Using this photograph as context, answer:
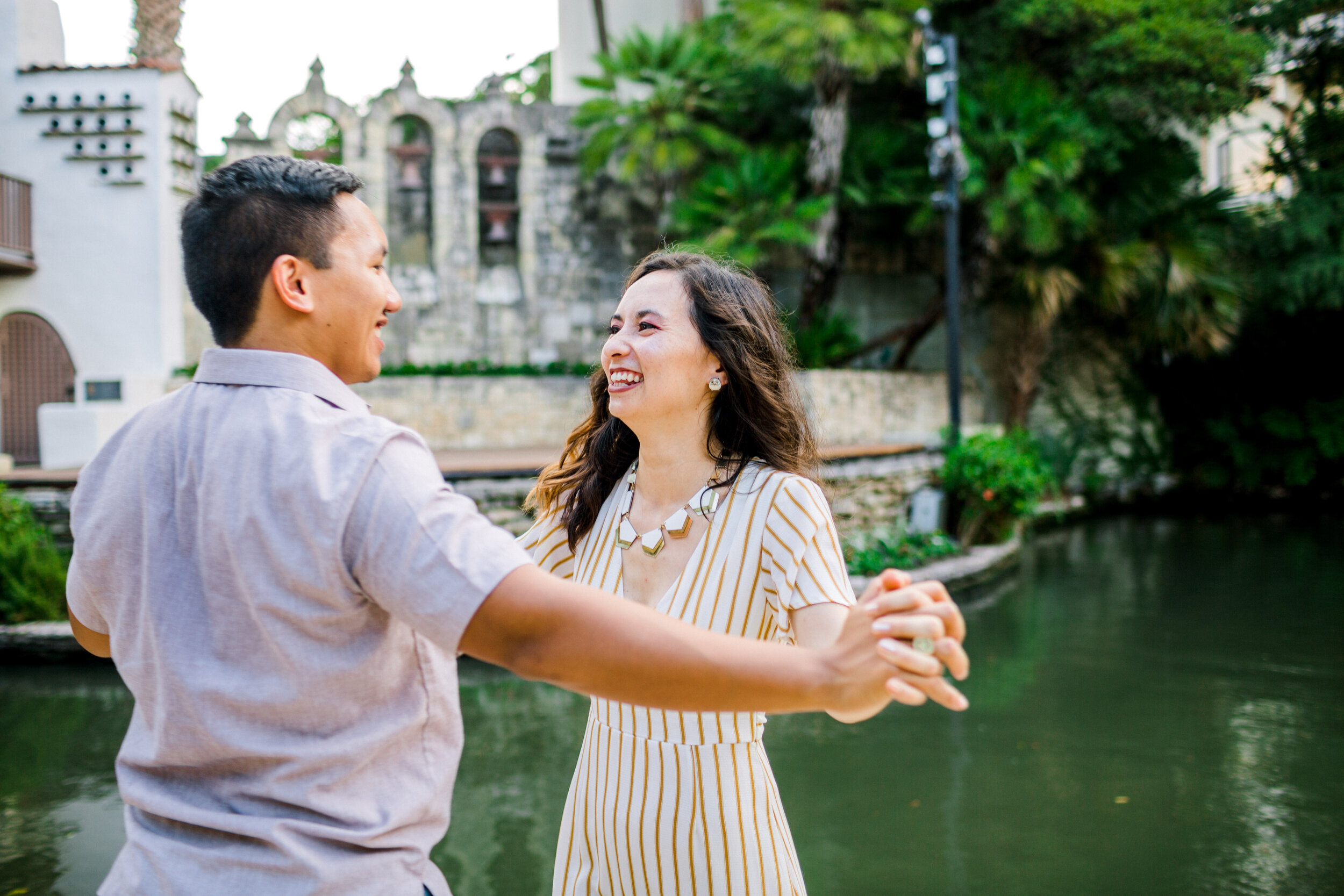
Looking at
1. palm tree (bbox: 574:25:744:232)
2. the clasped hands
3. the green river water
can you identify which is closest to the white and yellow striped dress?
the clasped hands

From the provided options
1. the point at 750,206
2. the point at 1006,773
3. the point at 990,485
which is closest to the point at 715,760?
the point at 1006,773

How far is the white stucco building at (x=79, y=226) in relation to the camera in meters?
11.2

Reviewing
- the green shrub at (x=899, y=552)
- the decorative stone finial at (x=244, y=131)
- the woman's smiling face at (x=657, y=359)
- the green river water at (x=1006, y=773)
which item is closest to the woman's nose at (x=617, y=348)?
the woman's smiling face at (x=657, y=359)

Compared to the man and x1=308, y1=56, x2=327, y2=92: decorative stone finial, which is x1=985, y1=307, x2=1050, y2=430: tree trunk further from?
the man

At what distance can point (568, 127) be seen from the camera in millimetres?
14844

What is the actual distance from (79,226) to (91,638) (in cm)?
1228

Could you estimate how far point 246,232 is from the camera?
41.4 inches

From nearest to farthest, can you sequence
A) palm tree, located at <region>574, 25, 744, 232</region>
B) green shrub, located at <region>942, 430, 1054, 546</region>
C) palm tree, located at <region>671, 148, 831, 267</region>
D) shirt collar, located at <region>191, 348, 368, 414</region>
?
shirt collar, located at <region>191, 348, 368, 414</region>
green shrub, located at <region>942, 430, 1054, 546</region>
palm tree, located at <region>671, 148, 831, 267</region>
palm tree, located at <region>574, 25, 744, 232</region>

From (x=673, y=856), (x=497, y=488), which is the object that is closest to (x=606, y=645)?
(x=673, y=856)

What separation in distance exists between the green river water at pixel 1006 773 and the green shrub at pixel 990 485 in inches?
105

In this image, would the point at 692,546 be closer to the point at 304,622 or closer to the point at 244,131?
the point at 304,622

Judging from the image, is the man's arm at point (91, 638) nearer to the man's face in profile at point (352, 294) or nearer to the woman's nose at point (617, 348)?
the man's face in profile at point (352, 294)

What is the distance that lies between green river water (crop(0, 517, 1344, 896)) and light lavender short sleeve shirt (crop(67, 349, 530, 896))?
2.62 metres

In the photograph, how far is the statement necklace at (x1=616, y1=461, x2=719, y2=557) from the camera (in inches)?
72.7
